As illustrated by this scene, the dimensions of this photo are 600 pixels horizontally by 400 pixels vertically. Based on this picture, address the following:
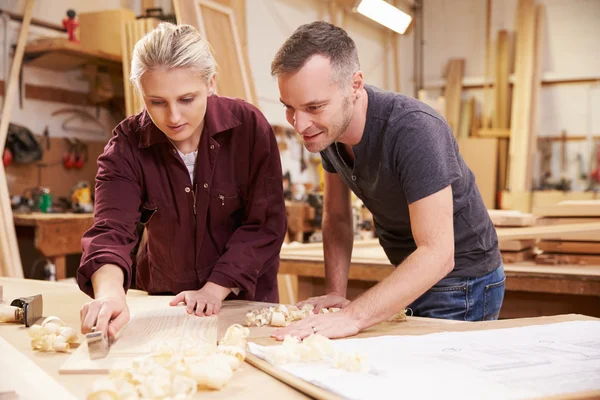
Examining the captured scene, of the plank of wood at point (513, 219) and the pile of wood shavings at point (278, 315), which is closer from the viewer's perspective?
the pile of wood shavings at point (278, 315)

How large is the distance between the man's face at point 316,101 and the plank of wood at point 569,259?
1.49 metres

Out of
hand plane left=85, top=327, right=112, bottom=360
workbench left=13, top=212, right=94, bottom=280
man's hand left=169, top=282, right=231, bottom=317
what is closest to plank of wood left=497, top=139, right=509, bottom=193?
workbench left=13, top=212, right=94, bottom=280

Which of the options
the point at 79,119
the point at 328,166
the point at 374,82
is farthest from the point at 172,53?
the point at 374,82

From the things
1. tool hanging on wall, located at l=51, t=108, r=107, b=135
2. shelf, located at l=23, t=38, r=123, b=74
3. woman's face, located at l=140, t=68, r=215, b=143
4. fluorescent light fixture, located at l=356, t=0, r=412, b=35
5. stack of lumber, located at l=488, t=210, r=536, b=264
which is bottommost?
stack of lumber, located at l=488, t=210, r=536, b=264

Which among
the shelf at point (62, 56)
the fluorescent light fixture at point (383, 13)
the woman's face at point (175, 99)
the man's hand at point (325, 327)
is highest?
the fluorescent light fixture at point (383, 13)

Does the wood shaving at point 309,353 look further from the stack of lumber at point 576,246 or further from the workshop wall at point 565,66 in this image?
the workshop wall at point 565,66

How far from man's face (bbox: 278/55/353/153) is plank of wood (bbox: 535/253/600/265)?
1491 mm

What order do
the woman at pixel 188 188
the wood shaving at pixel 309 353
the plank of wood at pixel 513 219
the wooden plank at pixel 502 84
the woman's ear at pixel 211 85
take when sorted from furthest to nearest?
1. the wooden plank at pixel 502 84
2. the plank of wood at pixel 513 219
3. the woman's ear at pixel 211 85
4. the woman at pixel 188 188
5. the wood shaving at pixel 309 353

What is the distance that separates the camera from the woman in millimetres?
1645

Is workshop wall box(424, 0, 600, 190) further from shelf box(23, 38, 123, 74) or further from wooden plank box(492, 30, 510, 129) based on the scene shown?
shelf box(23, 38, 123, 74)

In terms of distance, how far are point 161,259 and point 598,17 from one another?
25.8 ft

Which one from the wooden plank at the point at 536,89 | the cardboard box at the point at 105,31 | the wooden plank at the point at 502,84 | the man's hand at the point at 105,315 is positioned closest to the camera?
the man's hand at the point at 105,315

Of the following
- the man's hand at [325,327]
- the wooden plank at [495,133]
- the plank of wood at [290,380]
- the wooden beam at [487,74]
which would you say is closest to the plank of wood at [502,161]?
the wooden plank at [495,133]

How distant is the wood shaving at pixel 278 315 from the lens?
5.06ft
